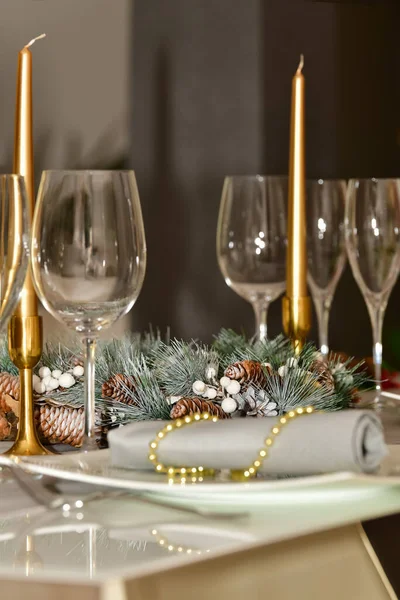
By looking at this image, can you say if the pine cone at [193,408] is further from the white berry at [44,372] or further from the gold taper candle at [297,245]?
the gold taper candle at [297,245]

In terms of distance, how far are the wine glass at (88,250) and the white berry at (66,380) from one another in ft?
0.30

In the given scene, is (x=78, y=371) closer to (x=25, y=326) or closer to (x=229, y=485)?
(x=25, y=326)

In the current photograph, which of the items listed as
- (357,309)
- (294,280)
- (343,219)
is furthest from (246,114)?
(294,280)

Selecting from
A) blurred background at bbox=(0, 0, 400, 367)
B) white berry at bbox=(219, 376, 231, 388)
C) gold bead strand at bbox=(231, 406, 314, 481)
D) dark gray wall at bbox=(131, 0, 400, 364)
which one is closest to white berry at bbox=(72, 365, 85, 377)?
white berry at bbox=(219, 376, 231, 388)

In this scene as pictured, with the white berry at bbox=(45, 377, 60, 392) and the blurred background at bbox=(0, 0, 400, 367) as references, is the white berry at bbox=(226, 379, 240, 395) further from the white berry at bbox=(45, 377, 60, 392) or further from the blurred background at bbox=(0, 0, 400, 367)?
the blurred background at bbox=(0, 0, 400, 367)

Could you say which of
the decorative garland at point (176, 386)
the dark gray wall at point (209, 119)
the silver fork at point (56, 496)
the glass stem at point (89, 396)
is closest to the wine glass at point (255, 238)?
the decorative garland at point (176, 386)

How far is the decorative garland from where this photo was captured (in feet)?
2.46

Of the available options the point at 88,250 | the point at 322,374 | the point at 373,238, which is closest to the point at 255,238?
the point at 373,238

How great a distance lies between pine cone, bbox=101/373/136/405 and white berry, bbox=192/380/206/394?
4cm

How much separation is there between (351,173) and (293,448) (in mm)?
2462

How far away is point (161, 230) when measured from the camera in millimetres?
2664

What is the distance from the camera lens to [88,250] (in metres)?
0.68

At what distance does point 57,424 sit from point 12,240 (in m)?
0.20

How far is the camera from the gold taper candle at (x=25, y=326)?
748 millimetres
